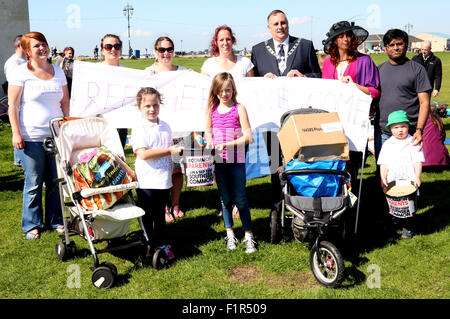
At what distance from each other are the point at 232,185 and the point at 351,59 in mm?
2035

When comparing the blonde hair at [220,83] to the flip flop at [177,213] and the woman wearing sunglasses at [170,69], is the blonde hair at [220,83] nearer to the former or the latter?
the woman wearing sunglasses at [170,69]

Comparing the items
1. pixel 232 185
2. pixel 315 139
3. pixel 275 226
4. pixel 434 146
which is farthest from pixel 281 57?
pixel 434 146

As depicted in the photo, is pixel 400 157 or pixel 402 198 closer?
pixel 402 198

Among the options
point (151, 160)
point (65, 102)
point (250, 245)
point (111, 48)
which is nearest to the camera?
point (151, 160)

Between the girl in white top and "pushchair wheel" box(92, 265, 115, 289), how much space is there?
751mm

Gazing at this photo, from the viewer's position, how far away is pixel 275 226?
16.4 feet

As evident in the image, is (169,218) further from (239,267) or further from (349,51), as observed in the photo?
(349,51)

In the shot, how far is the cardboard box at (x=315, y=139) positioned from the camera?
4.37 m

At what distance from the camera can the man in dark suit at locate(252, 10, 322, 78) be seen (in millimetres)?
5613

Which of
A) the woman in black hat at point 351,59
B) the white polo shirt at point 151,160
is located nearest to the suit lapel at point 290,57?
the woman in black hat at point 351,59

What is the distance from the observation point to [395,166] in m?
5.15

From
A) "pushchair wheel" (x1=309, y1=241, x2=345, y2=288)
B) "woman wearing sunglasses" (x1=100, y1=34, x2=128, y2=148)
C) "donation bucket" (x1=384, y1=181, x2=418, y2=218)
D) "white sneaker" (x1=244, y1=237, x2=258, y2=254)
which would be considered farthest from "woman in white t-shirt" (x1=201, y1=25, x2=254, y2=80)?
"pushchair wheel" (x1=309, y1=241, x2=345, y2=288)

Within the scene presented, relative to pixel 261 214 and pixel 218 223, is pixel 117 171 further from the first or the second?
pixel 261 214

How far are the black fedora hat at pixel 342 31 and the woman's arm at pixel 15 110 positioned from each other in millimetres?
3496
